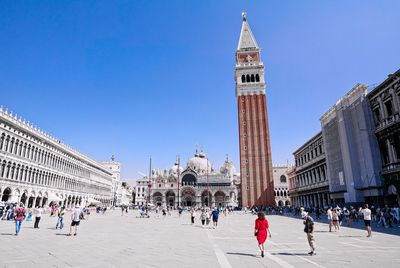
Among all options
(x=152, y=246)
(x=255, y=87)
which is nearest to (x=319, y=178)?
(x=255, y=87)

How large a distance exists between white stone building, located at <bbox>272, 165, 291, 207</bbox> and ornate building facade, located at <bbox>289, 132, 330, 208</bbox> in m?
23.2

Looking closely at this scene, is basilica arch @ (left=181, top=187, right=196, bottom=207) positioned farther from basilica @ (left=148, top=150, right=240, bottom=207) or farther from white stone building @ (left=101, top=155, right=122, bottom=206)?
white stone building @ (left=101, top=155, right=122, bottom=206)

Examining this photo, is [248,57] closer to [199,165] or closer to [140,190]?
[199,165]

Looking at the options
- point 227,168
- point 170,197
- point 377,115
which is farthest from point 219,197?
point 377,115

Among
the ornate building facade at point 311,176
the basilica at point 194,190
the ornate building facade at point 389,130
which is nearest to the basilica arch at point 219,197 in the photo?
the basilica at point 194,190

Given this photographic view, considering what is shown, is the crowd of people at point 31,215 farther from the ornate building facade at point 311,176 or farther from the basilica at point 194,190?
the basilica at point 194,190

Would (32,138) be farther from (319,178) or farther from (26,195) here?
(319,178)

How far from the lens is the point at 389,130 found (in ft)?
68.2

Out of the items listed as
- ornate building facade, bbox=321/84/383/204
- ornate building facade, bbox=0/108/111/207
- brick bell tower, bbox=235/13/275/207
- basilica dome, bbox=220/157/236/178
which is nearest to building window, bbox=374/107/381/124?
ornate building facade, bbox=321/84/383/204

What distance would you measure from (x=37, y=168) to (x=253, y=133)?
37780 mm

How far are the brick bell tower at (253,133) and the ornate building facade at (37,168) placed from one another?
2786 centimetres

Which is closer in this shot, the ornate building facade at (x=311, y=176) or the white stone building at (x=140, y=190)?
the ornate building facade at (x=311, y=176)

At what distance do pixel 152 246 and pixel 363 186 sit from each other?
67.3 ft

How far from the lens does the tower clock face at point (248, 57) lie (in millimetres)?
60938
